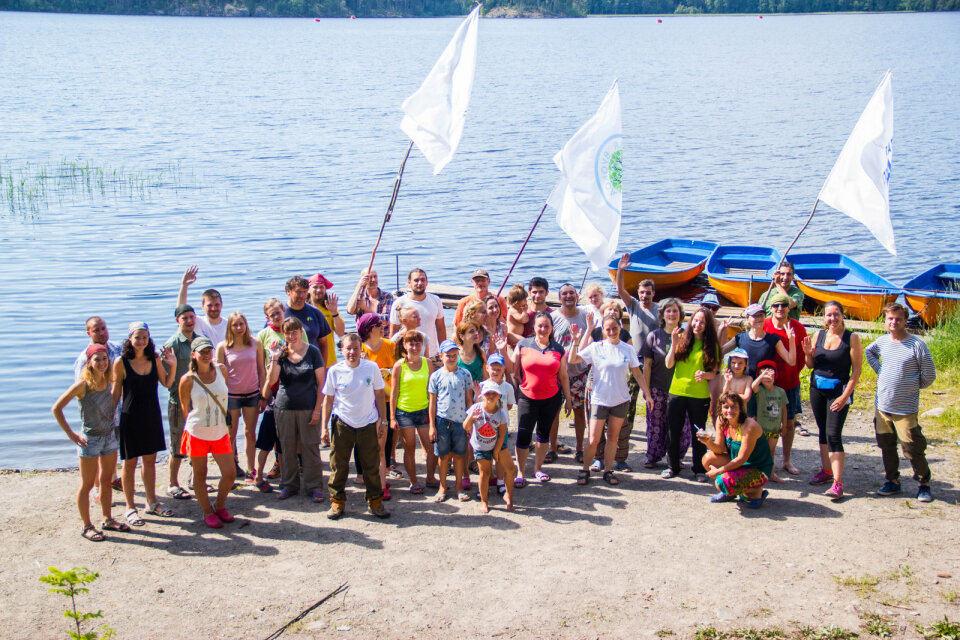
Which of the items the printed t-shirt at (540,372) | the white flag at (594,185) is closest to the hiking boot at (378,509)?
the printed t-shirt at (540,372)

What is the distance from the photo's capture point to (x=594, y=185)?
33.9 feet

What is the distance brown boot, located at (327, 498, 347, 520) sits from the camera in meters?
8.47

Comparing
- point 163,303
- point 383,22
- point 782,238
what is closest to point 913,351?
point 163,303

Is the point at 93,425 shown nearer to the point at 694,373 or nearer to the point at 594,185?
the point at 694,373

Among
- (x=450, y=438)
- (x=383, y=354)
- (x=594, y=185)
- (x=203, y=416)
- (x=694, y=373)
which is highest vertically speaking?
(x=594, y=185)

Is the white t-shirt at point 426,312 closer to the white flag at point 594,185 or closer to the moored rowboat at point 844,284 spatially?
the white flag at point 594,185

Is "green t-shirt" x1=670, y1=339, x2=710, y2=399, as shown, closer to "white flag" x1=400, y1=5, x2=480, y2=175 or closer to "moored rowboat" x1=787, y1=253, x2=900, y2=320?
"white flag" x1=400, y1=5, x2=480, y2=175

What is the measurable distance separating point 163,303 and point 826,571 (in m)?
15.7

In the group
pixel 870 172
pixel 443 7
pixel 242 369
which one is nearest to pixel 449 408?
pixel 242 369

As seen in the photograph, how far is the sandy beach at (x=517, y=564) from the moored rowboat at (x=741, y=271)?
911 cm

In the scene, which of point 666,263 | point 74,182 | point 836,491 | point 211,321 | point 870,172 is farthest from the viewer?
point 74,182

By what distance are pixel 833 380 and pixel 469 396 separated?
362 centimetres

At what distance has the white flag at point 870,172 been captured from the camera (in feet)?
34.2

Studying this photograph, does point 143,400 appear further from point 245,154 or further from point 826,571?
point 245,154
